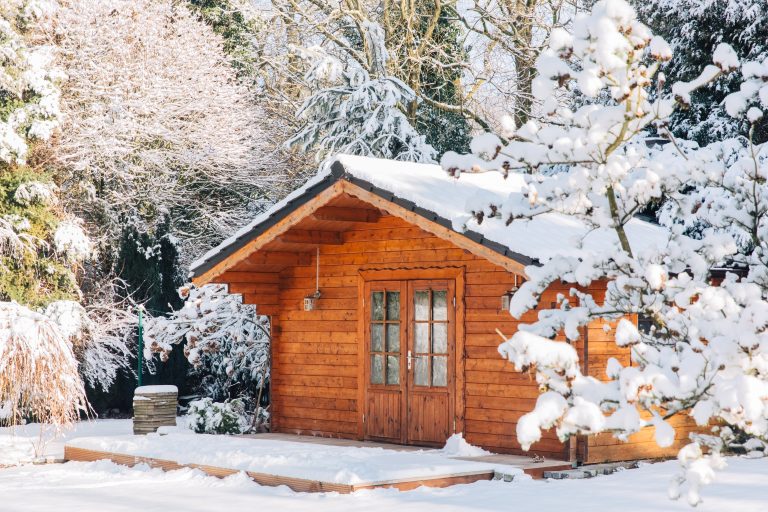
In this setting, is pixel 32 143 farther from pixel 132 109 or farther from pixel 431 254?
pixel 431 254

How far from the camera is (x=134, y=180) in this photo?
19.8 metres

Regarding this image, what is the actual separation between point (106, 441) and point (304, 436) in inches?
101

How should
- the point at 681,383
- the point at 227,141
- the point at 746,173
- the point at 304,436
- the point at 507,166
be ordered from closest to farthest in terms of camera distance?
the point at 681,383 < the point at 507,166 < the point at 746,173 < the point at 304,436 < the point at 227,141

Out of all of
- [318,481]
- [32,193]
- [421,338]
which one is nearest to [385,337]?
Result: [421,338]

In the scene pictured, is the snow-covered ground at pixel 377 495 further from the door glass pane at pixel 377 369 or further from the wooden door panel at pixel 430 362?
the door glass pane at pixel 377 369

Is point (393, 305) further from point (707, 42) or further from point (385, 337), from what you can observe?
point (707, 42)

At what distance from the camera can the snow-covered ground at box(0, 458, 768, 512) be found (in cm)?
830

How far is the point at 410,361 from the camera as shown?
12.0 m

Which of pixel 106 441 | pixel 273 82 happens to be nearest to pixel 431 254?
pixel 106 441

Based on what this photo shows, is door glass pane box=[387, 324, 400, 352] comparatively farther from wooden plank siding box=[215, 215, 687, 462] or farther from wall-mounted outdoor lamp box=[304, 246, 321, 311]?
wall-mounted outdoor lamp box=[304, 246, 321, 311]

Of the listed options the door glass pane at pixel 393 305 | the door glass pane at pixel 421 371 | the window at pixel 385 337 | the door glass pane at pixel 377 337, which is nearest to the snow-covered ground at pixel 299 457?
the door glass pane at pixel 421 371

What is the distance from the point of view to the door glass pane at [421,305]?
38.9ft

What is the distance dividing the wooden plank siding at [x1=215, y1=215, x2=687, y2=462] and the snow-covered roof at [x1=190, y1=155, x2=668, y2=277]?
21.0 inches

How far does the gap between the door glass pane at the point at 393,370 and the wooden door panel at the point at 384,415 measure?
140mm
